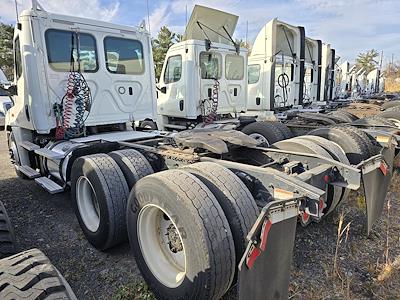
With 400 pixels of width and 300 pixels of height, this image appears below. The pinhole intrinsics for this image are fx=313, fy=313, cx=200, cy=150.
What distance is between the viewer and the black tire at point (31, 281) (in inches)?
59.2

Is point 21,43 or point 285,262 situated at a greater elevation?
point 21,43

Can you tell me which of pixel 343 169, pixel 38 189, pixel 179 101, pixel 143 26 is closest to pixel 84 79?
pixel 143 26

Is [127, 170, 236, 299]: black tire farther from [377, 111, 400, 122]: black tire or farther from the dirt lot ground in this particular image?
[377, 111, 400, 122]: black tire

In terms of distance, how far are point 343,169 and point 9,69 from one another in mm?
36752

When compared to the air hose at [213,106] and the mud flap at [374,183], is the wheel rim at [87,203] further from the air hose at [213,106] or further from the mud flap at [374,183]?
the air hose at [213,106]

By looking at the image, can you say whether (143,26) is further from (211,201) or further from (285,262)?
(285,262)

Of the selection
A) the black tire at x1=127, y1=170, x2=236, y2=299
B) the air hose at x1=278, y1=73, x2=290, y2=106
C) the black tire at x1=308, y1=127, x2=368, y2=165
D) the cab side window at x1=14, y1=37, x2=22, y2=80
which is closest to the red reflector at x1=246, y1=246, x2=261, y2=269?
the black tire at x1=127, y1=170, x2=236, y2=299

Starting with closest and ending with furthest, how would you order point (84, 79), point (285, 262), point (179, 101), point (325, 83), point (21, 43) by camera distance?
point (285, 262) < point (21, 43) < point (84, 79) < point (179, 101) < point (325, 83)

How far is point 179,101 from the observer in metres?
7.76

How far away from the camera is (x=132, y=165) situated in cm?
346

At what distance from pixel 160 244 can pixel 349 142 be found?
111 inches

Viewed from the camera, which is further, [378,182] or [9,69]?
[9,69]

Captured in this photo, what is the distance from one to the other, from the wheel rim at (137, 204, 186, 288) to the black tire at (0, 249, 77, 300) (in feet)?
3.23

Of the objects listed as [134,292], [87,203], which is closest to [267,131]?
[87,203]
